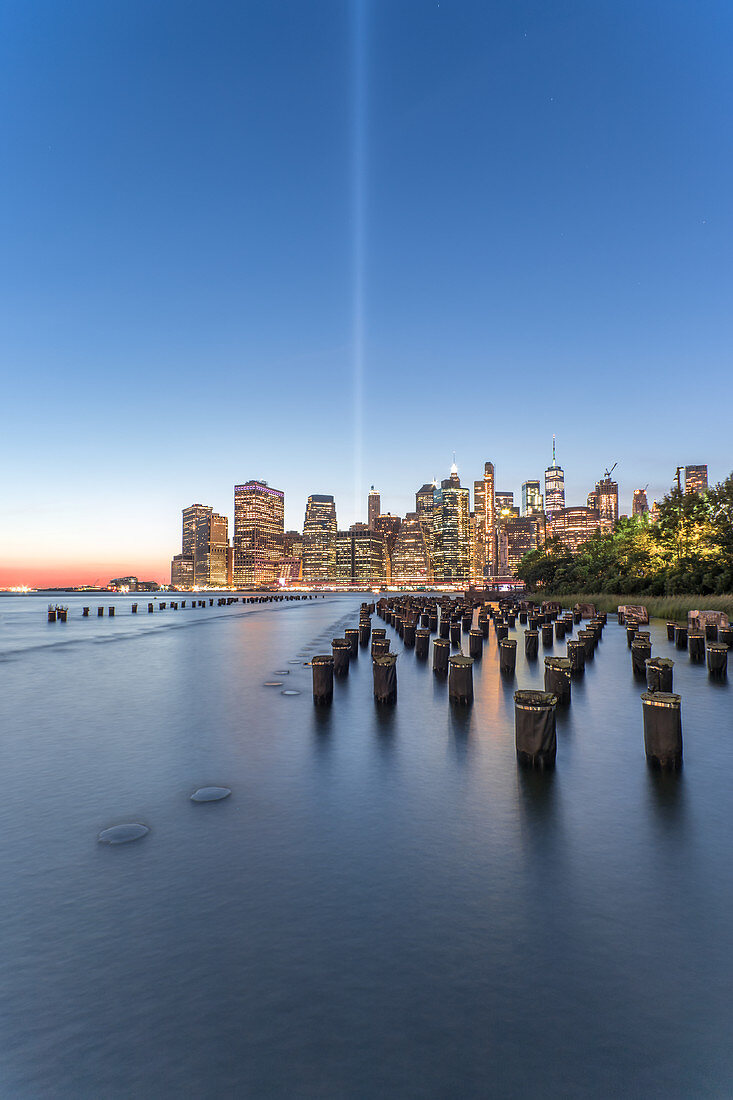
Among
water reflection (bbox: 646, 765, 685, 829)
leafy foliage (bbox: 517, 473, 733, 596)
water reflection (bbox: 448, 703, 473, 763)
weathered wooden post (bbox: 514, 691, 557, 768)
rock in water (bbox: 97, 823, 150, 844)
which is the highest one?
leafy foliage (bbox: 517, 473, 733, 596)

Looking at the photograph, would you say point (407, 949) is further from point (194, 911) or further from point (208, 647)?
point (208, 647)

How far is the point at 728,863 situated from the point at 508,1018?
334 cm

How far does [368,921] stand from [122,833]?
3271 mm

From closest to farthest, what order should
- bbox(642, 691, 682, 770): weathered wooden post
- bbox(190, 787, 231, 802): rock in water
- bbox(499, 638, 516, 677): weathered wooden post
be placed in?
bbox(190, 787, 231, 802): rock in water
bbox(642, 691, 682, 770): weathered wooden post
bbox(499, 638, 516, 677): weathered wooden post

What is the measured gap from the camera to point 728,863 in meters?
5.26

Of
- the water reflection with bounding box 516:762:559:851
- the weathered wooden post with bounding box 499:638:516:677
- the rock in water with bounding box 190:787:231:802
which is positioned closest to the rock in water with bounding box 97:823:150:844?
the rock in water with bounding box 190:787:231:802

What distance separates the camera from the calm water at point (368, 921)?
9.93 feet

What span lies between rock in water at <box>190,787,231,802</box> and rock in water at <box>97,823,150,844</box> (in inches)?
36.8

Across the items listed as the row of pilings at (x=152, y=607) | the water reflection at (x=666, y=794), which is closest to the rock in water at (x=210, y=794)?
the water reflection at (x=666, y=794)

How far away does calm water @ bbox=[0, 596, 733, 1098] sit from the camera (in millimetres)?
3025

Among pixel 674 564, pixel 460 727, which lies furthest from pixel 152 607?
pixel 460 727

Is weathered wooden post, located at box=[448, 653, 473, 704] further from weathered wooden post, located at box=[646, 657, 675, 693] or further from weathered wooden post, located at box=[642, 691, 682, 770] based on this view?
weathered wooden post, located at box=[642, 691, 682, 770]

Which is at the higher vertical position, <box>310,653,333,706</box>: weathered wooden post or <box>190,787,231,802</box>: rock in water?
<box>310,653,333,706</box>: weathered wooden post

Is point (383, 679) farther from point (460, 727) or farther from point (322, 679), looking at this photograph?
point (460, 727)
